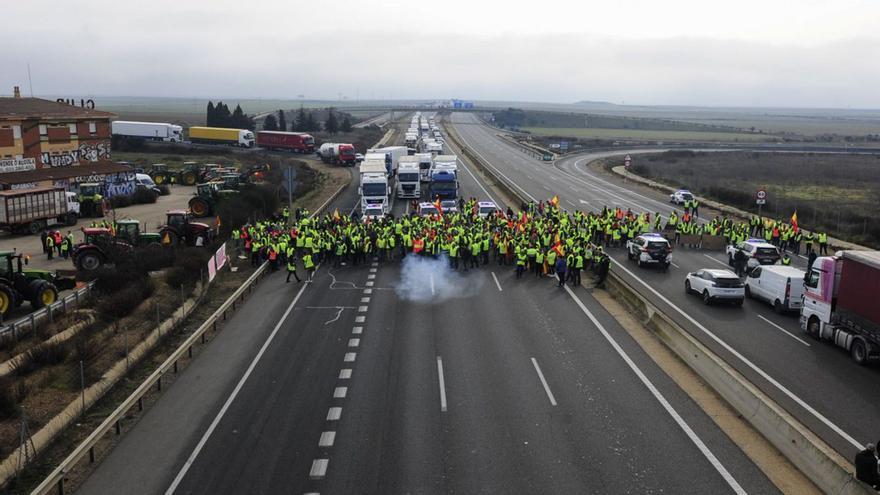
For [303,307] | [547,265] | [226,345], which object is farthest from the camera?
[547,265]

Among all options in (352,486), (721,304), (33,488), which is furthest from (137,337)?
(721,304)

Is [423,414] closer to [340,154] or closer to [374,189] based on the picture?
[374,189]

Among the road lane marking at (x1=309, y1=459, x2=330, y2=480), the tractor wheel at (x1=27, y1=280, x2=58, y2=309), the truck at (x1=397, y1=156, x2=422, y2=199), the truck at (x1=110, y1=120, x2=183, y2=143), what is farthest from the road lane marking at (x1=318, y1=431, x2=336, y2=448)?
the truck at (x1=110, y1=120, x2=183, y2=143)

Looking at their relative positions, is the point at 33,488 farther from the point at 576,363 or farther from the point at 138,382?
the point at 576,363

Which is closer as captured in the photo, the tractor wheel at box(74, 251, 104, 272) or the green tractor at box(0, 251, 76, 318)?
the green tractor at box(0, 251, 76, 318)

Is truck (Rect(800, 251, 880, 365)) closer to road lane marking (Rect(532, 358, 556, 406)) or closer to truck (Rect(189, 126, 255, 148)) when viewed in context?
road lane marking (Rect(532, 358, 556, 406))

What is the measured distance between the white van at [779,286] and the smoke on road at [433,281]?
10.5 metres

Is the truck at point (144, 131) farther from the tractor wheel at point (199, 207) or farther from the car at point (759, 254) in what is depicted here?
the car at point (759, 254)

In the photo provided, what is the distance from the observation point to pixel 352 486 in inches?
505

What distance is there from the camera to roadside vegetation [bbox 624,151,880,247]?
158 feet

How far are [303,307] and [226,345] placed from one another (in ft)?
14.4

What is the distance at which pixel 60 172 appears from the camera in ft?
176

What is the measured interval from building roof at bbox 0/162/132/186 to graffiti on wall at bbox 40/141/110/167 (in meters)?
0.56

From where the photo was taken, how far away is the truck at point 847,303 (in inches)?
750
